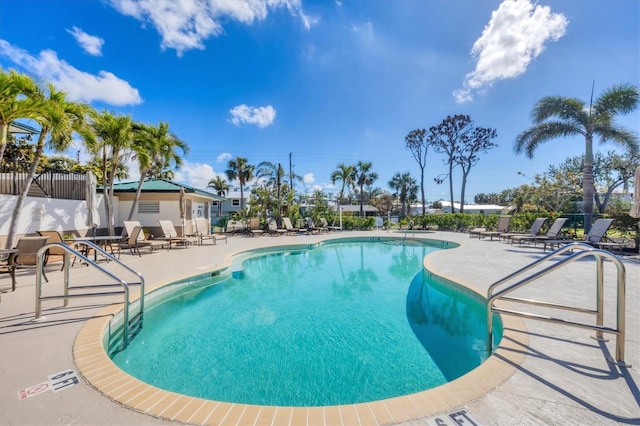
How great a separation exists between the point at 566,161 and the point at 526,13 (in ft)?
95.4

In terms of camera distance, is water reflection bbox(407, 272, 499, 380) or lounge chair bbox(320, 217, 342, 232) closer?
water reflection bbox(407, 272, 499, 380)

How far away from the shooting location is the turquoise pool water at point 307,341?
3123 millimetres

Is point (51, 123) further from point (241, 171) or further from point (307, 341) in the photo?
point (241, 171)

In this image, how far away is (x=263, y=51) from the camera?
14.4 metres

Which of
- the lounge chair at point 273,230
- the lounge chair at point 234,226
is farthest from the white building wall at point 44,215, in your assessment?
the lounge chair at point 273,230

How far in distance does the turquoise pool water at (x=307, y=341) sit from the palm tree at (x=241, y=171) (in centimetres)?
3105

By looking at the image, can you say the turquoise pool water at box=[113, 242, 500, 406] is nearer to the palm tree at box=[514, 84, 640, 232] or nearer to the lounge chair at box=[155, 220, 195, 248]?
the lounge chair at box=[155, 220, 195, 248]

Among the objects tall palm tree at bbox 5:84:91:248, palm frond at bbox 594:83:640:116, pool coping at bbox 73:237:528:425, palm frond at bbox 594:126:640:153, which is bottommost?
pool coping at bbox 73:237:528:425

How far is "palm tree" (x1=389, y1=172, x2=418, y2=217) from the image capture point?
1946 inches

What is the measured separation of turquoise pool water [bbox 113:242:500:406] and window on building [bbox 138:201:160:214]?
11.1 meters

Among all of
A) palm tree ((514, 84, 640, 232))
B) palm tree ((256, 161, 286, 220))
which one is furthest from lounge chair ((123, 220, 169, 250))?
palm tree ((514, 84, 640, 232))

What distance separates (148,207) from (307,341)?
604 inches

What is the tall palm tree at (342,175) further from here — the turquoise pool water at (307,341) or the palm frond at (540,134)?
the turquoise pool water at (307,341)

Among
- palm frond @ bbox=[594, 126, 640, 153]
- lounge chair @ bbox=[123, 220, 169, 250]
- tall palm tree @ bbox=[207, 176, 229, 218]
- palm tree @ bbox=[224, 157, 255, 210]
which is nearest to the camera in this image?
lounge chair @ bbox=[123, 220, 169, 250]
